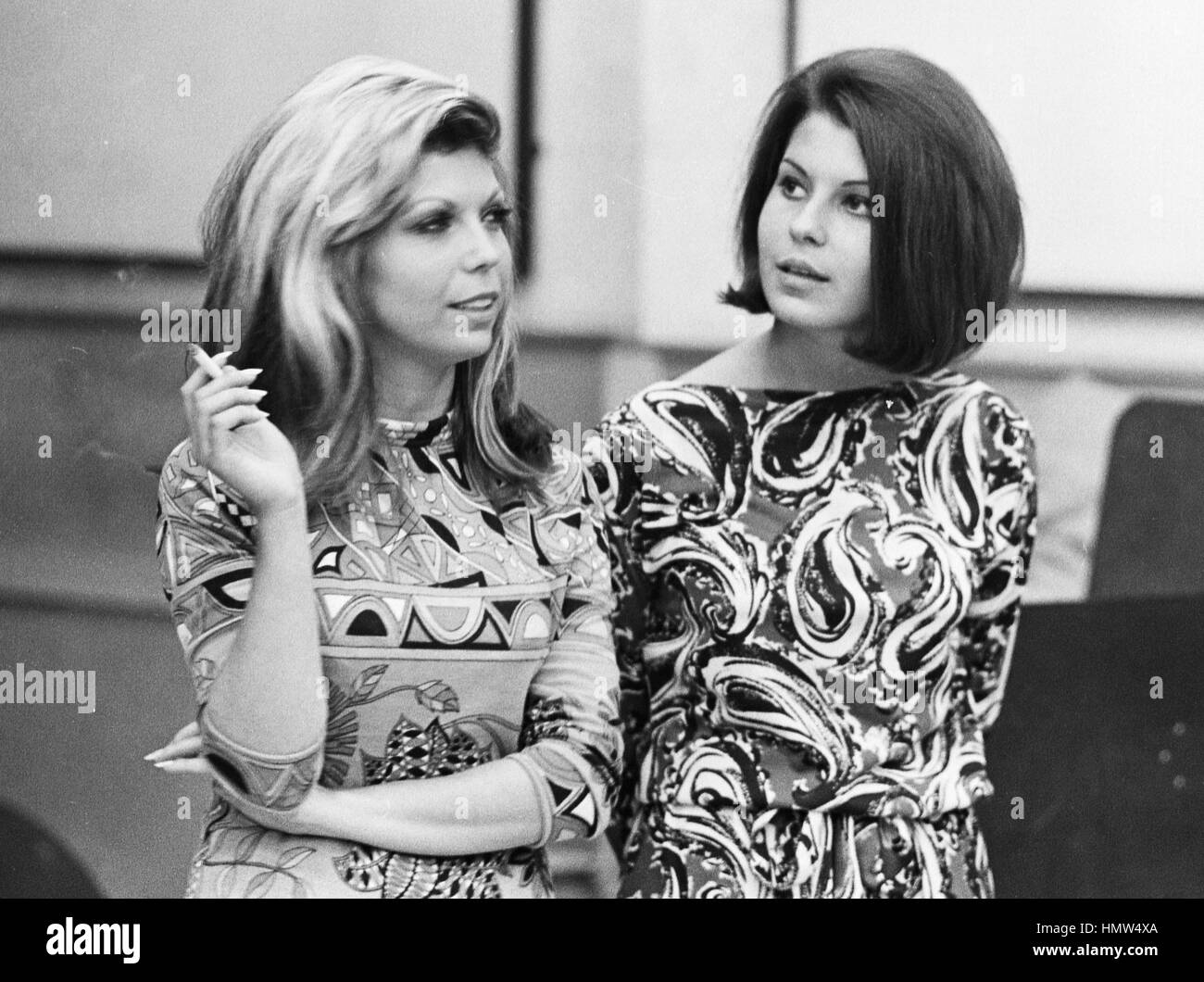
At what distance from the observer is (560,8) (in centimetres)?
200

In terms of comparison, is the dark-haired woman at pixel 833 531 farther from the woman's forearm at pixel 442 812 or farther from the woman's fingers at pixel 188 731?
the woman's fingers at pixel 188 731

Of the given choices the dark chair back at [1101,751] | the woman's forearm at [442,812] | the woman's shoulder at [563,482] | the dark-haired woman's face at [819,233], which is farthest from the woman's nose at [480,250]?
the dark chair back at [1101,751]

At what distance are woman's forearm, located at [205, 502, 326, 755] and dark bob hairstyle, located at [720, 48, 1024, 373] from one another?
69cm

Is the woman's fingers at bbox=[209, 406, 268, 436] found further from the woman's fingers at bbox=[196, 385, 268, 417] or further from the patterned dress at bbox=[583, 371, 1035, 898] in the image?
the patterned dress at bbox=[583, 371, 1035, 898]

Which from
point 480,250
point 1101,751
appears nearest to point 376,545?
point 480,250

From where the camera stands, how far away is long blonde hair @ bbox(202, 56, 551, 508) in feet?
5.57

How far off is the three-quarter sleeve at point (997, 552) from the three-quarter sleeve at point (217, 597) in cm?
79

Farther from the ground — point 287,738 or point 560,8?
point 560,8

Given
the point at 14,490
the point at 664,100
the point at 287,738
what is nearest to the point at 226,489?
the point at 287,738

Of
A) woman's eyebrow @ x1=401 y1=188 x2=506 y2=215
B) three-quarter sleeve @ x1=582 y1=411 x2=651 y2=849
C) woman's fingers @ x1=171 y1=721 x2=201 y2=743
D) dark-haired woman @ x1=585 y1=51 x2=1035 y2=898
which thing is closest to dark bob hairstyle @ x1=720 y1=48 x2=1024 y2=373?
dark-haired woman @ x1=585 y1=51 x2=1035 y2=898

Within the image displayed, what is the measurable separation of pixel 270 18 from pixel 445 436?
58 cm

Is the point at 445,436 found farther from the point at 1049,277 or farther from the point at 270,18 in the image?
the point at 1049,277

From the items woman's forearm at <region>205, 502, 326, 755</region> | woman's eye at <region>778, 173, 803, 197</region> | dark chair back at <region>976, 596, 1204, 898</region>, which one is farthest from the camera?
dark chair back at <region>976, 596, 1204, 898</region>
